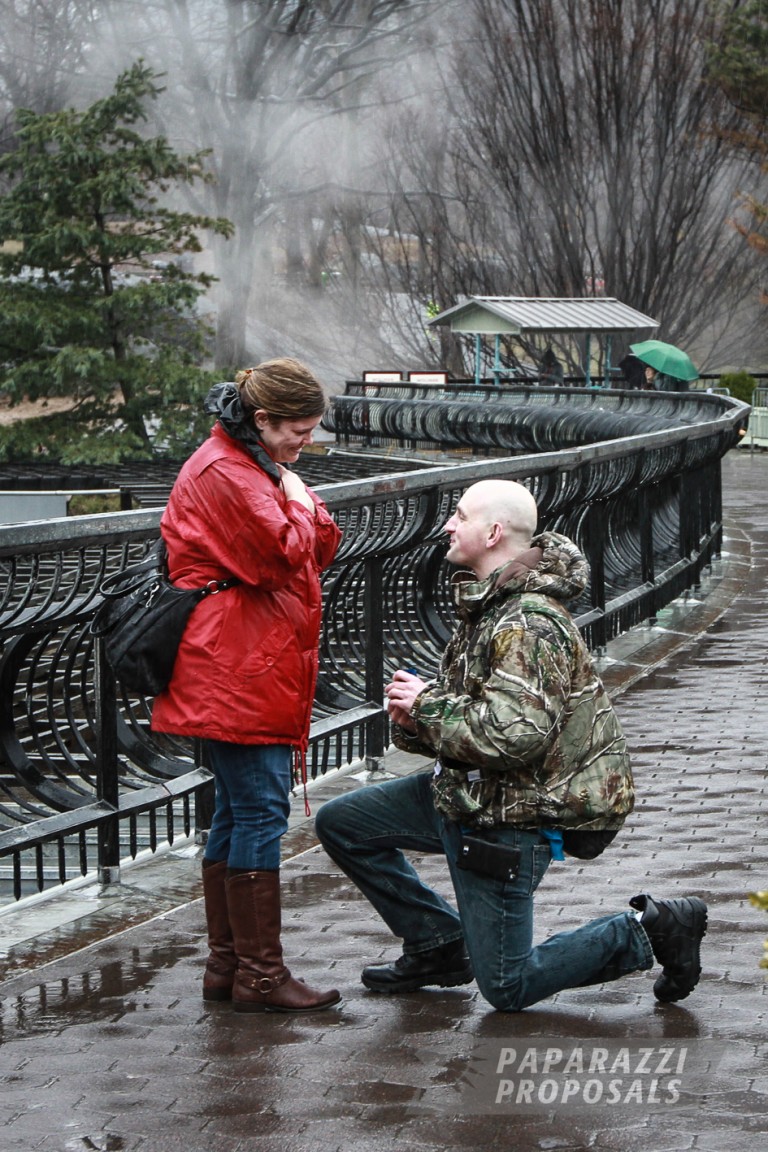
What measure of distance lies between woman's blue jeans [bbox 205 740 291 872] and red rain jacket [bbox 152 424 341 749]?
0.08 m

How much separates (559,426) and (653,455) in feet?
47.5

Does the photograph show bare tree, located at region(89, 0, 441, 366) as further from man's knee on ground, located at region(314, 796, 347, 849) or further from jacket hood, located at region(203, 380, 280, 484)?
jacket hood, located at region(203, 380, 280, 484)

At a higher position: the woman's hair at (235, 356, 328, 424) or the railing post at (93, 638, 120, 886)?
the woman's hair at (235, 356, 328, 424)

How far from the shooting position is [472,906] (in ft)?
12.9

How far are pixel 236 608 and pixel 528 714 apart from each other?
0.68 m

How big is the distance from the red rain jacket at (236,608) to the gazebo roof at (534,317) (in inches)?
1107

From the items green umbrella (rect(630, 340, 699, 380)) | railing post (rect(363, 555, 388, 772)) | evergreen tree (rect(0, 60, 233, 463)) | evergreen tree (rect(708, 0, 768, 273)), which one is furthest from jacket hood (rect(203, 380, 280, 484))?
evergreen tree (rect(708, 0, 768, 273))

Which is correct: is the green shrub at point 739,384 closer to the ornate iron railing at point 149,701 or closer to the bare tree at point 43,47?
the bare tree at point 43,47

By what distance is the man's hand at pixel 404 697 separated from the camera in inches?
152

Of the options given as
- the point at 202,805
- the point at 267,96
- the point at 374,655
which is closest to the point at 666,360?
the point at 374,655

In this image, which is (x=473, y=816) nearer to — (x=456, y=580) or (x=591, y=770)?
(x=591, y=770)

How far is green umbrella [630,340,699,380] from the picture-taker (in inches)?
1153

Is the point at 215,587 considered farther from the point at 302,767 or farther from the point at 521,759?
the point at 521,759

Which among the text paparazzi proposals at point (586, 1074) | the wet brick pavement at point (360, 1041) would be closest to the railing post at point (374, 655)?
the wet brick pavement at point (360, 1041)
